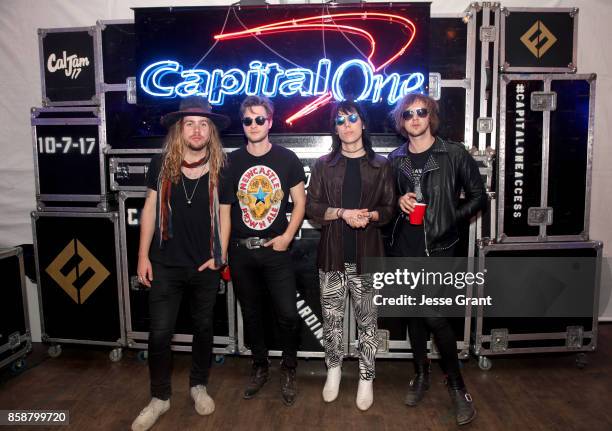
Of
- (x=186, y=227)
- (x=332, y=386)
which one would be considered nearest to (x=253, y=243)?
(x=186, y=227)

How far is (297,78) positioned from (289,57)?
0.61 feet

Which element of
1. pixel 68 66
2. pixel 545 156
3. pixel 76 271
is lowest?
pixel 76 271

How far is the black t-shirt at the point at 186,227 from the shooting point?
3.03 m

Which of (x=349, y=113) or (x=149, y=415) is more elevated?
(x=349, y=113)

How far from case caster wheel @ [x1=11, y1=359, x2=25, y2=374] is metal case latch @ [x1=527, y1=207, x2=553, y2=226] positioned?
14.4 ft

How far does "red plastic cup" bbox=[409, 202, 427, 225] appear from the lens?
2992mm

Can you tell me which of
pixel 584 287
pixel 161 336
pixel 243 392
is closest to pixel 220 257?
pixel 161 336

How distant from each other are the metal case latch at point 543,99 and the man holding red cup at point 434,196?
42.7 inches

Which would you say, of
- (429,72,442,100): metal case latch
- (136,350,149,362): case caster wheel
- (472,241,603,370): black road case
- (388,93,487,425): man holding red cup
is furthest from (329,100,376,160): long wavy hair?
(136,350,149,362): case caster wheel

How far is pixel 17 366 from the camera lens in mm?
3992

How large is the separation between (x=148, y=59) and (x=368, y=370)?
3041mm

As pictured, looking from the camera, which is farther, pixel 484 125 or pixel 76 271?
pixel 76 271

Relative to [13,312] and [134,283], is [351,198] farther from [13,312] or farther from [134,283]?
[13,312]

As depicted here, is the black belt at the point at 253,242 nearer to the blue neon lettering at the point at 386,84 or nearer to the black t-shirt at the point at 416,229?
the black t-shirt at the point at 416,229
